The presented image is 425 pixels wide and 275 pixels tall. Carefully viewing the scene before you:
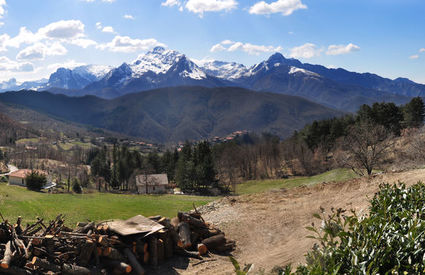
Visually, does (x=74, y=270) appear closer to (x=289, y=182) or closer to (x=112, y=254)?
(x=112, y=254)

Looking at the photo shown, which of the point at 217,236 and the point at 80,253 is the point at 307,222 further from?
the point at 80,253

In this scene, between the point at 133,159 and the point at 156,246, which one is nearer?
the point at 156,246

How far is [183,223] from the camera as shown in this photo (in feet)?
53.2

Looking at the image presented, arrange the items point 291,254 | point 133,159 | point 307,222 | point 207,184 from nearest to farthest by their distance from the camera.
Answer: point 291,254 → point 307,222 → point 207,184 → point 133,159

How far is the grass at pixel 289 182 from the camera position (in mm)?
52406

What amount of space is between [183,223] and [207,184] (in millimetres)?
56621

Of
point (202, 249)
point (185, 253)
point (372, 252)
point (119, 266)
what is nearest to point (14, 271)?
point (119, 266)

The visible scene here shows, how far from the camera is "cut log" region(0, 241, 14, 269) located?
10.2 m

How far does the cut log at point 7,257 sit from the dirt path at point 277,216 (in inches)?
269

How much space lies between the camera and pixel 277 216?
20.4 meters

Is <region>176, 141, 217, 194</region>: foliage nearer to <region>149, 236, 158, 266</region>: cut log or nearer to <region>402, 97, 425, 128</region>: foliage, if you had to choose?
<region>402, 97, 425, 128</region>: foliage

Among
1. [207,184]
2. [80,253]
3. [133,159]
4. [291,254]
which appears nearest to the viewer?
[80,253]

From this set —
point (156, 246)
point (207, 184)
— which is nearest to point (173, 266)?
point (156, 246)

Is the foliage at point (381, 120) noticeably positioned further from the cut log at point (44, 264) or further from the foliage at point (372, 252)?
Answer: the cut log at point (44, 264)
